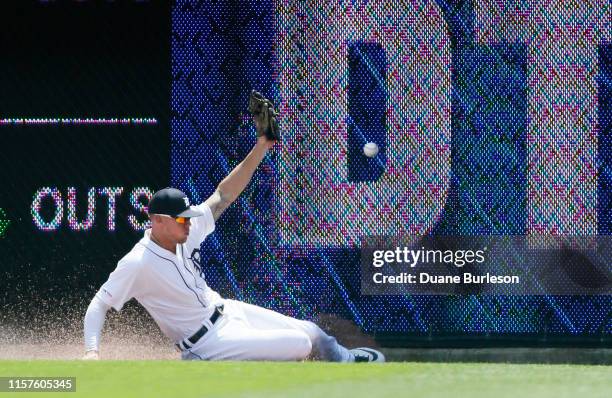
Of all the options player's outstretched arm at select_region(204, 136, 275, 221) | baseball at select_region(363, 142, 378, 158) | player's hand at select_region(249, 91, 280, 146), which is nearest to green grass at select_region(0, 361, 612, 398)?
player's outstretched arm at select_region(204, 136, 275, 221)

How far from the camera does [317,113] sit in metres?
6.53

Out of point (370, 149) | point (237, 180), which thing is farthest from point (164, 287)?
point (370, 149)

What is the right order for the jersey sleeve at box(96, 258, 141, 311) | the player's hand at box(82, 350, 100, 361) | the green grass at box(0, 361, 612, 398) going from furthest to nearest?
the jersey sleeve at box(96, 258, 141, 311) < the player's hand at box(82, 350, 100, 361) < the green grass at box(0, 361, 612, 398)

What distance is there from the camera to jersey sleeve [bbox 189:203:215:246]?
19.5 ft

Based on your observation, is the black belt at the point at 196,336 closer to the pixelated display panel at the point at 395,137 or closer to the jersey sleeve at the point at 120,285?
the jersey sleeve at the point at 120,285

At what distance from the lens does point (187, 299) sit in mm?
5711

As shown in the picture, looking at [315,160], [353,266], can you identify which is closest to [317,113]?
[315,160]

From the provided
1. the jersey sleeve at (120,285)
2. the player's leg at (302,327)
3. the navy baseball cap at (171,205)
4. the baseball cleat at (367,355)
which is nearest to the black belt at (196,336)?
the player's leg at (302,327)

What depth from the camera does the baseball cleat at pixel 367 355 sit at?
5.90m

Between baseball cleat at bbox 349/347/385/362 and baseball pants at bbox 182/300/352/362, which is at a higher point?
baseball pants at bbox 182/300/352/362

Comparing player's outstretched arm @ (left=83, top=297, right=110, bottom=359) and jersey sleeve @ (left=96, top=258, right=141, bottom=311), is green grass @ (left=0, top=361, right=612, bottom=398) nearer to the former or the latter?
player's outstretched arm @ (left=83, top=297, right=110, bottom=359)

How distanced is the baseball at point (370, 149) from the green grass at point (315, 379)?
181 cm

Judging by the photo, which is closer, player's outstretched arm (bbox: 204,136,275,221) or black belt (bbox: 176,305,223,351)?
black belt (bbox: 176,305,223,351)

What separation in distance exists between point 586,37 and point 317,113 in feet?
4.84
